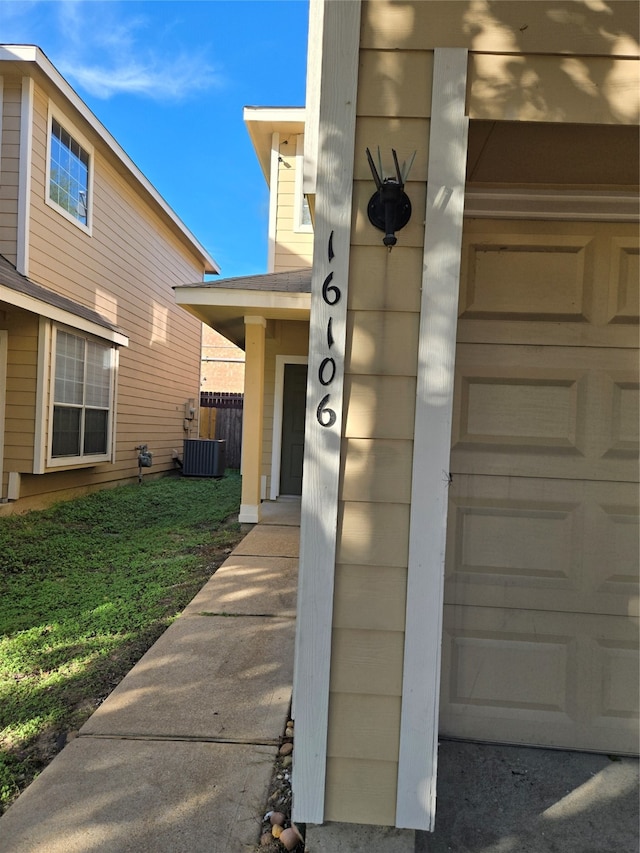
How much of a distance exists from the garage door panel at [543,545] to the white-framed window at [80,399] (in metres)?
5.97

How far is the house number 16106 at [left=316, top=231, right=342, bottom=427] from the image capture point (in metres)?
1.59

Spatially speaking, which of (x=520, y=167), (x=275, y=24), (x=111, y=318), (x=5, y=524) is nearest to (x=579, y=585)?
(x=520, y=167)

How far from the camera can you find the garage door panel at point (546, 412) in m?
2.10

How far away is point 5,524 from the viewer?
5789 mm

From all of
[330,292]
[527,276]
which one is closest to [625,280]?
[527,276]

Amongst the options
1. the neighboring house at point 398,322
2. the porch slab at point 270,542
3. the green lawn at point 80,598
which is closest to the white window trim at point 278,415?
the green lawn at point 80,598

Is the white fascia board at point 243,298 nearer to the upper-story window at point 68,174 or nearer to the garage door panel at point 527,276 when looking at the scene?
the upper-story window at point 68,174

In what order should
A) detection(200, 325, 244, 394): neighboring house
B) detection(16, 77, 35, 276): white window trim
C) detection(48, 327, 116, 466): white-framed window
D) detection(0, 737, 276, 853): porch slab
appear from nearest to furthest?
detection(0, 737, 276, 853): porch slab → detection(16, 77, 35, 276): white window trim → detection(48, 327, 116, 466): white-framed window → detection(200, 325, 244, 394): neighboring house

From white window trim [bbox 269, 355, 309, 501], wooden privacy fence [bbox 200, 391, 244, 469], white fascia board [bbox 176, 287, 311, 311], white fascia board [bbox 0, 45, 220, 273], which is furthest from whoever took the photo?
wooden privacy fence [bbox 200, 391, 244, 469]

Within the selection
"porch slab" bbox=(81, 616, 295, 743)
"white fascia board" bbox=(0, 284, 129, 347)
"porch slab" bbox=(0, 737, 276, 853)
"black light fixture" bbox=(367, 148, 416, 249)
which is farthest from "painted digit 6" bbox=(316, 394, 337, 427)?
"white fascia board" bbox=(0, 284, 129, 347)

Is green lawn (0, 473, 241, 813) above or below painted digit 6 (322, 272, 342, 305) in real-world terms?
below

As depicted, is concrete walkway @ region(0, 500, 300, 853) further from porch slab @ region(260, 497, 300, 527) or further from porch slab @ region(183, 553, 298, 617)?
porch slab @ region(260, 497, 300, 527)

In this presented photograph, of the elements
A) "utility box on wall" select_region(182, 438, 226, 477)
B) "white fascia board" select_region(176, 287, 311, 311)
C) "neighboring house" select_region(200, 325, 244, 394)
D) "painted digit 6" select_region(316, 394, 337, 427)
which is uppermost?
"neighboring house" select_region(200, 325, 244, 394)

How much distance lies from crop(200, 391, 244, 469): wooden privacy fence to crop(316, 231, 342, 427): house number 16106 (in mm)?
12080
